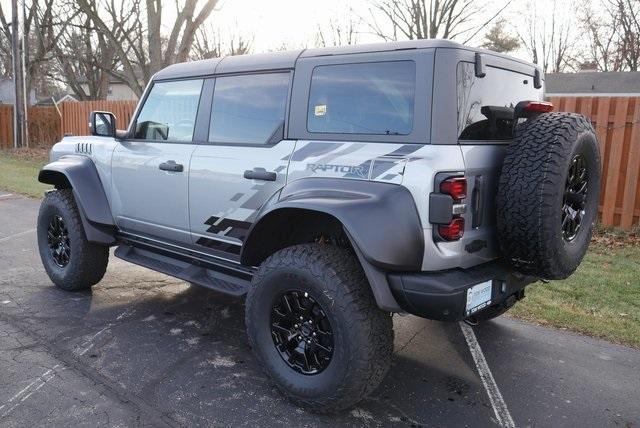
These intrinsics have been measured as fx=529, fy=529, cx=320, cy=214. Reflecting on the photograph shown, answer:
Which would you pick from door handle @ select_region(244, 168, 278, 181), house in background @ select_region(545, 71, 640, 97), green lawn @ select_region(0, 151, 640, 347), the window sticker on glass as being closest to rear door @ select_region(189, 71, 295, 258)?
door handle @ select_region(244, 168, 278, 181)

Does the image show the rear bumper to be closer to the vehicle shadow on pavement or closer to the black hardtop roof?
the vehicle shadow on pavement

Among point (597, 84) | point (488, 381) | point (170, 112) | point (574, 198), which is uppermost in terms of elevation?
point (597, 84)

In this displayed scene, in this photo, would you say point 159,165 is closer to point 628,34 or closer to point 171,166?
point 171,166

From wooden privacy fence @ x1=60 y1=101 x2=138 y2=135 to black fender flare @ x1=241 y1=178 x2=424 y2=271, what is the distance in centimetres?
1475

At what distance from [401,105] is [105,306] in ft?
10.5

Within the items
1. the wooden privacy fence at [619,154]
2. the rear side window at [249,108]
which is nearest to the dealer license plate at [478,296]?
the rear side window at [249,108]

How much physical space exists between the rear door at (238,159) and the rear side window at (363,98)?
0.26 metres

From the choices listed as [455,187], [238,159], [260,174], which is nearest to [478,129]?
[455,187]

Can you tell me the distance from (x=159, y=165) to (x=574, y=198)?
2874 mm

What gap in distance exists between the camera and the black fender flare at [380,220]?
259cm

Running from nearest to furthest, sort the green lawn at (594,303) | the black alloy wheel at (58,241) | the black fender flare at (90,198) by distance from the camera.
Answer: the green lawn at (594,303)
the black fender flare at (90,198)
the black alloy wheel at (58,241)

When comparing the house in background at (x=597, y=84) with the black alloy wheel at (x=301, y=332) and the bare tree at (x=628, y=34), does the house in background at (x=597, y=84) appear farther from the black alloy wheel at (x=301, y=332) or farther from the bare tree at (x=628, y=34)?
the black alloy wheel at (x=301, y=332)

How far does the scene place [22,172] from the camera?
48.1 feet

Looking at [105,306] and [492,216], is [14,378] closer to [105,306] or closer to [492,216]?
[105,306]
